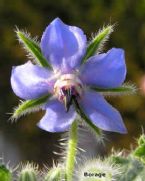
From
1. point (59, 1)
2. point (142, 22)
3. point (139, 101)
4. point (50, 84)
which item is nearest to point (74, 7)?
point (59, 1)

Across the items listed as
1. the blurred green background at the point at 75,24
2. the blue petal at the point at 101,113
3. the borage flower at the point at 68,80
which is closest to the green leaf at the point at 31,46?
the borage flower at the point at 68,80

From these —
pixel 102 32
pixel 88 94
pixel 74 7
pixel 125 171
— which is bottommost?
pixel 125 171

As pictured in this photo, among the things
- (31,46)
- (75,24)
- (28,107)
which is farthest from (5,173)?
(75,24)

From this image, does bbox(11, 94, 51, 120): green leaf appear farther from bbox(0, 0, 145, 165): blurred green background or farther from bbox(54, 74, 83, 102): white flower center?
bbox(0, 0, 145, 165): blurred green background

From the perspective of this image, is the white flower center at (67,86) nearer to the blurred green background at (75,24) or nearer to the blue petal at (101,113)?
the blue petal at (101,113)

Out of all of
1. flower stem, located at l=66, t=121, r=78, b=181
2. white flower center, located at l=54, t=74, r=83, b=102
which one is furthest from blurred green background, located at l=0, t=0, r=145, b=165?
flower stem, located at l=66, t=121, r=78, b=181

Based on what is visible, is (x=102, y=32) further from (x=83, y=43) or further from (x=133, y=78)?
(x=133, y=78)
